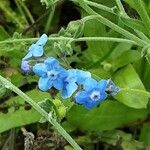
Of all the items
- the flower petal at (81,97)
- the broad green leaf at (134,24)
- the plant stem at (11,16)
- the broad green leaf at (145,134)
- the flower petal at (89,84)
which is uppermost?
the flower petal at (89,84)

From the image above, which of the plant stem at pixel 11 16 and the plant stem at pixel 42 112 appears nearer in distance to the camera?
the plant stem at pixel 42 112

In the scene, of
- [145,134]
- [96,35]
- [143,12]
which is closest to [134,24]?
[143,12]

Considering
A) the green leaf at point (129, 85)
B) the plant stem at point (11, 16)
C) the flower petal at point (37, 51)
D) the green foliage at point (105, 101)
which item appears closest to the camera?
the flower petal at point (37, 51)

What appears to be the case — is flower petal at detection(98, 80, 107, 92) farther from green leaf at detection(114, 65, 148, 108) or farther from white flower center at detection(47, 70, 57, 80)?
green leaf at detection(114, 65, 148, 108)

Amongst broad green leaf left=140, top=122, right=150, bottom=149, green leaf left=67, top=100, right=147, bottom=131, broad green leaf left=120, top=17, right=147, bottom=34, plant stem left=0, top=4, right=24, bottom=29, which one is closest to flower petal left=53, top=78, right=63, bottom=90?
broad green leaf left=120, top=17, right=147, bottom=34

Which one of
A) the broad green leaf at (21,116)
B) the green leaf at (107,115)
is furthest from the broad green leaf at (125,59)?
the broad green leaf at (21,116)

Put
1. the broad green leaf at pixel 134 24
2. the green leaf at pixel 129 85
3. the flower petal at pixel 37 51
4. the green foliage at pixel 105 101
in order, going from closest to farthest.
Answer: the flower petal at pixel 37 51 → the broad green leaf at pixel 134 24 → the green leaf at pixel 129 85 → the green foliage at pixel 105 101

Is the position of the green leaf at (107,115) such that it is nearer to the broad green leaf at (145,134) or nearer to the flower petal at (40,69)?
the broad green leaf at (145,134)

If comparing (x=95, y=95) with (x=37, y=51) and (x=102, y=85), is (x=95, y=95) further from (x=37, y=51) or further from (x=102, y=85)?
(x=37, y=51)
